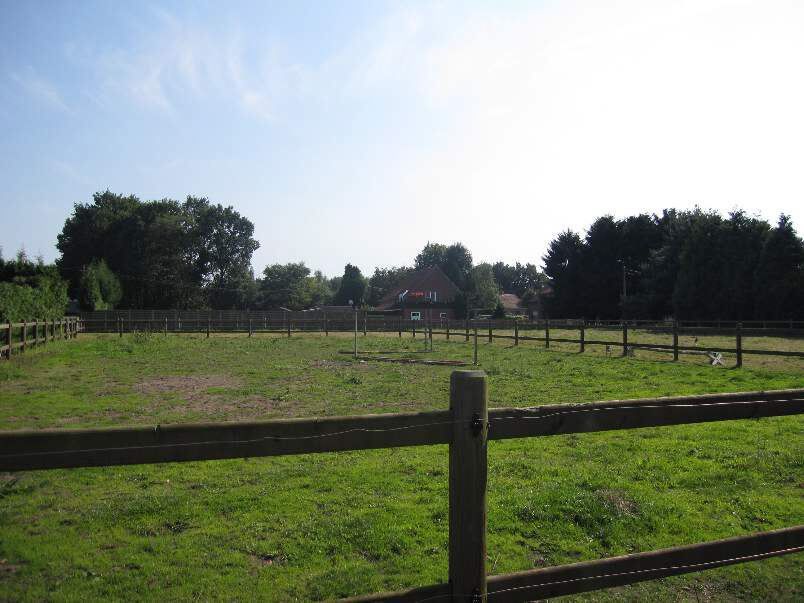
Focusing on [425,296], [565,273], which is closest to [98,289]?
[425,296]

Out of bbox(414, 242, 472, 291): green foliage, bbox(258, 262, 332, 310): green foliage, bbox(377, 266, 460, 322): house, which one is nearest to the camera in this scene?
bbox(377, 266, 460, 322): house

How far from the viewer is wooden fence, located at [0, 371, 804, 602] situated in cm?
212

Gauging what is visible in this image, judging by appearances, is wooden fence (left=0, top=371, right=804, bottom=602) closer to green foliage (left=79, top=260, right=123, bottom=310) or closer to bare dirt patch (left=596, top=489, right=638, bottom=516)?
bare dirt patch (left=596, top=489, right=638, bottom=516)

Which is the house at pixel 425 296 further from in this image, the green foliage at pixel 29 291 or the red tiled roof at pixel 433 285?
the green foliage at pixel 29 291

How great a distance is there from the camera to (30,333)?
24969 mm

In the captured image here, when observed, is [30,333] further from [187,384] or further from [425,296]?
[425,296]

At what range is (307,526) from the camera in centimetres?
459

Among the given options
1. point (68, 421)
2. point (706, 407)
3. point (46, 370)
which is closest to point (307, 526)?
point (706, 407)

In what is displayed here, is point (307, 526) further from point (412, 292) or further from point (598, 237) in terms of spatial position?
point (412, 292)

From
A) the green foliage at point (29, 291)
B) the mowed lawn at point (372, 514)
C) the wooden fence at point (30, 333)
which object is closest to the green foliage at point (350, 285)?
the green foliage at point (29, 291)

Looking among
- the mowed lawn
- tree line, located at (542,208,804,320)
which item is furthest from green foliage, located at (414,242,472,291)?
the mowed lawn

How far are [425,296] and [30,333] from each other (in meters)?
55.6

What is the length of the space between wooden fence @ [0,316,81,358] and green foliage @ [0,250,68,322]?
548mm

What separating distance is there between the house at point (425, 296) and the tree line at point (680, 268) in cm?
1328
